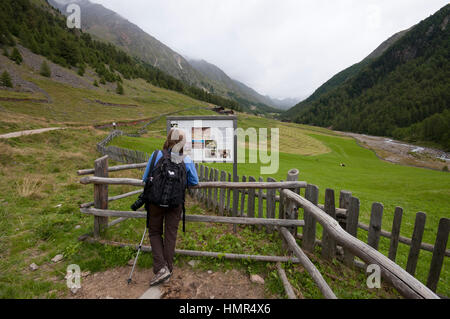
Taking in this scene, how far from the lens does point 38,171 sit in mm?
10438

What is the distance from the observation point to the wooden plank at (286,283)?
2992mm

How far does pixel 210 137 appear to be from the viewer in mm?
5629

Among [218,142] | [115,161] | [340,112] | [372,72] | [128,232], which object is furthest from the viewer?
[372,72]

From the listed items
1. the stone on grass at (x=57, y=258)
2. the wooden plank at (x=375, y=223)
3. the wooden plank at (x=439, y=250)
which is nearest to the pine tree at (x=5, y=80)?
the stone on grass at (x=57, y=258)

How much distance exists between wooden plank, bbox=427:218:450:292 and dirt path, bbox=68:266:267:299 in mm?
2910

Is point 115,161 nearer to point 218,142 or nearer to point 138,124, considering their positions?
point 218,142

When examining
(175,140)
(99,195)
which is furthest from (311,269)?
(99,195)

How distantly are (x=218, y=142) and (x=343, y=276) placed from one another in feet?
13.5

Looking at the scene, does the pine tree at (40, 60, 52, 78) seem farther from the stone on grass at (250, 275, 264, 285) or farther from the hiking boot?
the stone on grass at (250, 275, 264, 285)

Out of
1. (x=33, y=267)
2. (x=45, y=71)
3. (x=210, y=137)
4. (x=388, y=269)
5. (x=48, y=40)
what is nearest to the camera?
(x=388, y=269)

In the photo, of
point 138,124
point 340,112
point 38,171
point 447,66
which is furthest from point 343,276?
point 447,66

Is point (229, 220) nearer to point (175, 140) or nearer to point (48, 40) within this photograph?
point (175, 140)

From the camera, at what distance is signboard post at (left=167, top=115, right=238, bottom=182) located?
5.50 metres

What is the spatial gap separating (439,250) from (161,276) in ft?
15.2
